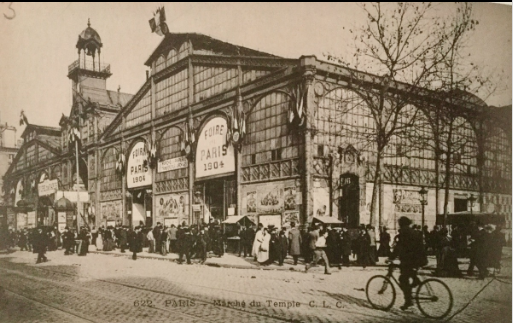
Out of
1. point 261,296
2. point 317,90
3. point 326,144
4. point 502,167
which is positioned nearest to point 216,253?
point 326,144

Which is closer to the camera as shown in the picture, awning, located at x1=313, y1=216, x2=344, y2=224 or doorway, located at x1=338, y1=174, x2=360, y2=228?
awning, located at x1=313, y1=216, x2=344, y2=224

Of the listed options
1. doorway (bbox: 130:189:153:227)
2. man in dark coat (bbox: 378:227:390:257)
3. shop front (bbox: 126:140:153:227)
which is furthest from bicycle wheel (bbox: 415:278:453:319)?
doorway (bbox: 130:189:153:227)

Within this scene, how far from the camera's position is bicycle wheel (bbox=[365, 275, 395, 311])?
9.00 m

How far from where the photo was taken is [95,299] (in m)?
10.5

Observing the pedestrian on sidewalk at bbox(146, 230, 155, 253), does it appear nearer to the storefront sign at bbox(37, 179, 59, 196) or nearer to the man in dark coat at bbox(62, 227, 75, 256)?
the man in dark coat at bbox(62, 227, 75, 256)

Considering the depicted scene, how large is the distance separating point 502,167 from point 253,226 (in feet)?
36.7

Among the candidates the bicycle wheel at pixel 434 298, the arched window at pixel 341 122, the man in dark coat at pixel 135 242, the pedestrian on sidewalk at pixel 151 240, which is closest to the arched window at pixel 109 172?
the pedestrian on sidewalk at pixel 151 240

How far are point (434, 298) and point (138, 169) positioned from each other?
28.6 meters

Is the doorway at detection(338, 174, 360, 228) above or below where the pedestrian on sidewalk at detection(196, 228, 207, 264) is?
above

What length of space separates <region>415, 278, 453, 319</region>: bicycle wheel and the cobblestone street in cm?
23

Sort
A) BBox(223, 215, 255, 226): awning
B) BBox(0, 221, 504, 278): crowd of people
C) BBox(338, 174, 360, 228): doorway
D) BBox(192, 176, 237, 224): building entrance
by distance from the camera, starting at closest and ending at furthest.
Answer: BBox(0, 221, 504, 278): crowd of people < BBox(338, 174, 360, 228): doorway < BBox(223, 215, 255, 226): awning < BBox(192, 176, 237, 224): building entrance

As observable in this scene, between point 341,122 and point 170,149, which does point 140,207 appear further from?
point 341,122

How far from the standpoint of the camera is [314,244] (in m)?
15.4

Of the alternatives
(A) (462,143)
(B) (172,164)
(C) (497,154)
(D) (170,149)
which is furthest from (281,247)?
(D) (170,149)
